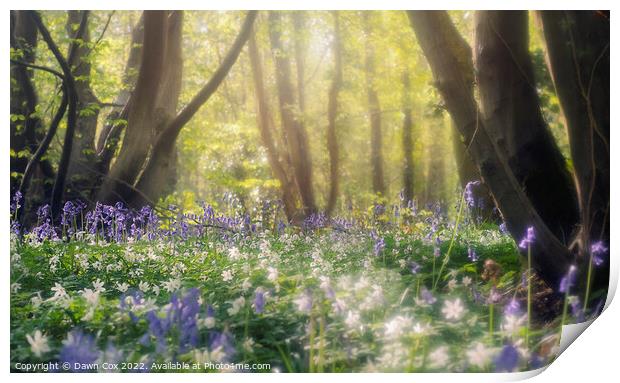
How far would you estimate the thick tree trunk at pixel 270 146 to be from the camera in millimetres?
3350

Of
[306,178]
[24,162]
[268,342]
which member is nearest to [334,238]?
[306,178]

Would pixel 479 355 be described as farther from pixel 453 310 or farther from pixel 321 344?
pixel 321 344

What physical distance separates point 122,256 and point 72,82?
1.12m

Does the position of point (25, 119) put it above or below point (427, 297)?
above

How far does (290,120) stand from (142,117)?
1.00 metres

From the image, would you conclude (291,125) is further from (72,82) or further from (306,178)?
(72,82)

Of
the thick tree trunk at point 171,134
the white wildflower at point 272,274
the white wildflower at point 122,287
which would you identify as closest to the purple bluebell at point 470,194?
the white wildflower at point 272,274

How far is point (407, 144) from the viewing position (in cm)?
326

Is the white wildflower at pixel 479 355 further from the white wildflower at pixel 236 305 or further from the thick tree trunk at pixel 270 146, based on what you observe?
the thick tree trunk at pixel 270 146

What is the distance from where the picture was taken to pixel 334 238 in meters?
3.53

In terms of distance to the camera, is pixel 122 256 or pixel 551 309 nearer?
pixel 551 309

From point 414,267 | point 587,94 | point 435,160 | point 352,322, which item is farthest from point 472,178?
point 352,322

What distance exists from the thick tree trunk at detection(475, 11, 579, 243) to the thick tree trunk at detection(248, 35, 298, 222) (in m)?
1.15

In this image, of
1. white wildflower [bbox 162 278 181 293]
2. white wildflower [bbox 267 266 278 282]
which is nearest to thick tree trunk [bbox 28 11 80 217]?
white wildflower [bbox 162 278 181 293]
